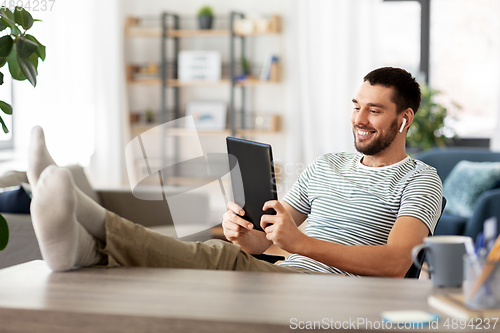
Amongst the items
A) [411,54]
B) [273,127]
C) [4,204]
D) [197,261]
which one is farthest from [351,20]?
[197,261]

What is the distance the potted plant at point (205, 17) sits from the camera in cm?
465

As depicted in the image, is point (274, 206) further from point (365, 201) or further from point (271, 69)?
point (271, 69)

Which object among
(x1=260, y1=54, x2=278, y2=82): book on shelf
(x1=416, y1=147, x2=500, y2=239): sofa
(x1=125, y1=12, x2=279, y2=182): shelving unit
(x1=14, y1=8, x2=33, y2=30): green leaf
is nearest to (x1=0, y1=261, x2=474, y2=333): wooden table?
(x1=14, y1=8, x2=33, y2=30): green leaf

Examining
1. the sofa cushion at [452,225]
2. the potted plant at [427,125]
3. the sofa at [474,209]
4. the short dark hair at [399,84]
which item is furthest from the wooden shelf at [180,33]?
the short dark hair at [399,84]

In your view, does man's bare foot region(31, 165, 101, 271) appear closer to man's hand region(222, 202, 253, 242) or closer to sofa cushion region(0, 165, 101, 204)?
man's hand region(222, 202, 253, 242)

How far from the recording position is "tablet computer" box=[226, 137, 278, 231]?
1.51 m

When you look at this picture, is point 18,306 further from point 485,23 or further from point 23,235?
point 485,23

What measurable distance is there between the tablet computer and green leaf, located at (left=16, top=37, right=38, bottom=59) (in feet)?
1.99

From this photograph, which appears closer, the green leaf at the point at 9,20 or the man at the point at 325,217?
the man at the point at 325,217

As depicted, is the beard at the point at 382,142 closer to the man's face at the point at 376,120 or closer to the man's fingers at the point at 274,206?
the man's face at the point at 376,120

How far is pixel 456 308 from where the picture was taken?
3.08ft

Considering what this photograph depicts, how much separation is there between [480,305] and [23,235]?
1886 mm

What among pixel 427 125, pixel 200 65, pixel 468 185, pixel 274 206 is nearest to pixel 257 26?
pixel 200 65

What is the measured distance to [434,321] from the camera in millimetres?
905
